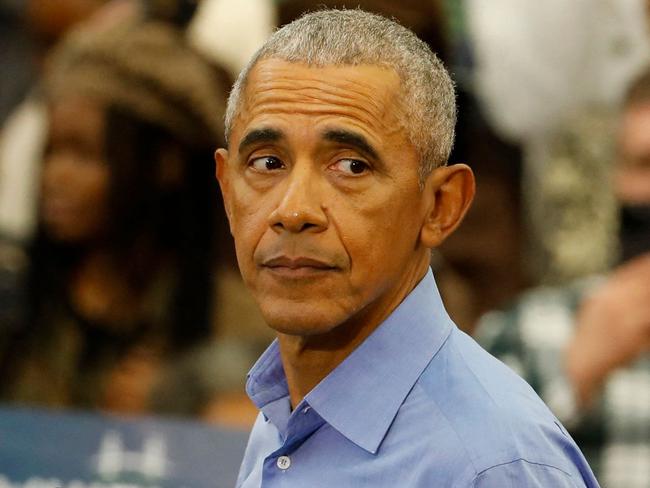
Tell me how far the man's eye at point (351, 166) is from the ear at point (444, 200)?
4.8 inches

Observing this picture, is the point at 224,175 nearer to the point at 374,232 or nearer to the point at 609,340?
the point at 374,232

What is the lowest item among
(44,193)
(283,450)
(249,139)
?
(283,450)

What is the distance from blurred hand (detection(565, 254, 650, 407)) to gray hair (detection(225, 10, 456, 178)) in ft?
6.91

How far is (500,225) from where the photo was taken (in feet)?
16.7

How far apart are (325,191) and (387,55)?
0.21 metres

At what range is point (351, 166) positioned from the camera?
2.14 metres

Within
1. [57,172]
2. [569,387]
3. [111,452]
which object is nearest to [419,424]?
[111,452]

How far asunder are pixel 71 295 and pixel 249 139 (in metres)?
2.95

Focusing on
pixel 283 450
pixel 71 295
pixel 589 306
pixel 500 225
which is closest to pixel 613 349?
pixel 589 306

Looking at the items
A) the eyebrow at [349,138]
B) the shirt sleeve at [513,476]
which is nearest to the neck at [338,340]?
the eyebrow at [349,138]

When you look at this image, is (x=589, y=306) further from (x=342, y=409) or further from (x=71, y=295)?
(x=342, y=409)

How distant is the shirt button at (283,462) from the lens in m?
2.18

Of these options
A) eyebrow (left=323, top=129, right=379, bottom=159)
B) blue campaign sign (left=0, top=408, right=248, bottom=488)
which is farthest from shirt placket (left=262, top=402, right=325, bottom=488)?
blue campaign sign (left=0, top=408, right=248, bottom=488)

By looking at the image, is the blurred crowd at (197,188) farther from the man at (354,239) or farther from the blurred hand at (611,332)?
the man at (354,239)
